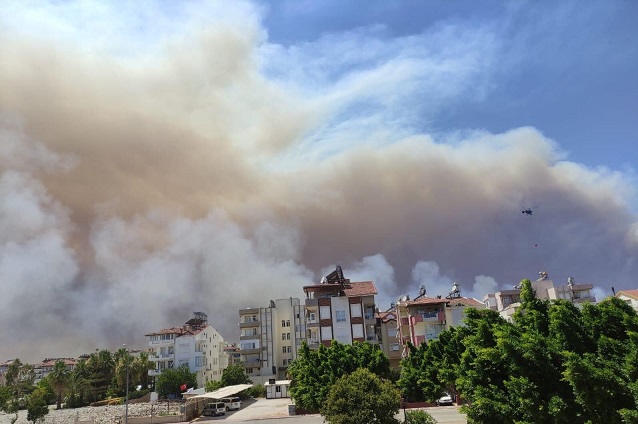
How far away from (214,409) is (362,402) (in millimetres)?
42922

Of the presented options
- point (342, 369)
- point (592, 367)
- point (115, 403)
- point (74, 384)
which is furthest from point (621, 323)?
point (74, 384)

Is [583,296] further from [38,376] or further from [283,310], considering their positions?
[38,376]

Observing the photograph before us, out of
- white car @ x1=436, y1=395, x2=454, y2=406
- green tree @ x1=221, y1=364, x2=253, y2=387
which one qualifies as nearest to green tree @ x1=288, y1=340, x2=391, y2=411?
white car @ x1=436, y1=395, x2=454, y2=406

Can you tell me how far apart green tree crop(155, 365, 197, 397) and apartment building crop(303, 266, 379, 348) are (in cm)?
2741

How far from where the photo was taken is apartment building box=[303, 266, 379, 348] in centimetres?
7525

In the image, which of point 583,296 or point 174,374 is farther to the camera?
point 583,296

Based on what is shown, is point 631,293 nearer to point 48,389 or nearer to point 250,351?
point 250,351

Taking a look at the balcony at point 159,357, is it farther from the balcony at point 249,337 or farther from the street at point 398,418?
the street at point 398,418

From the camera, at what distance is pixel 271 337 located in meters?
99.4

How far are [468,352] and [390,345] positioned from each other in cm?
6113

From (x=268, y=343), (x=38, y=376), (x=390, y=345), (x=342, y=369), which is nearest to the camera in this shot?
(x=342, y=369)

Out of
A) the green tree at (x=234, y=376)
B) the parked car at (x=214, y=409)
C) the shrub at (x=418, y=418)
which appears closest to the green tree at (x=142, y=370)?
the green tree at (x=234, y=376)

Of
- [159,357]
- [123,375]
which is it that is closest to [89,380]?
[123,375]

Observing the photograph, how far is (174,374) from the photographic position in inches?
3489
